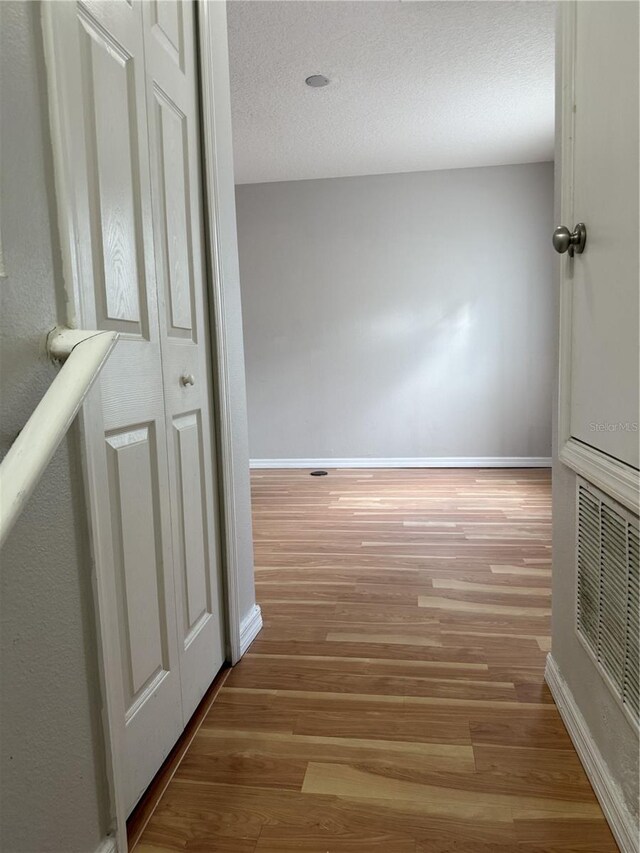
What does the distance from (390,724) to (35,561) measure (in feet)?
3.45

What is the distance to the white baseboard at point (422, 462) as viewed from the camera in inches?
189

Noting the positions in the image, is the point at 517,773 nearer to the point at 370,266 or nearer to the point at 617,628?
the point at 617,628

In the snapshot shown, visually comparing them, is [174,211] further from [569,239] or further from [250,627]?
[250,627]

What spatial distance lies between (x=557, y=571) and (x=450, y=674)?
18.3 inches

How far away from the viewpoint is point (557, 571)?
1.54 meters

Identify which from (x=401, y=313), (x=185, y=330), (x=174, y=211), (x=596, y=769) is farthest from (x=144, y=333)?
(x=401, y=313)

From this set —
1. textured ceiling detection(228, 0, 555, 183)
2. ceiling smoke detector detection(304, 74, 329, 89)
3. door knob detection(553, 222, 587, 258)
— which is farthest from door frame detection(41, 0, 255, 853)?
ceiling smoke detector detection(304, 74, 329, 89)

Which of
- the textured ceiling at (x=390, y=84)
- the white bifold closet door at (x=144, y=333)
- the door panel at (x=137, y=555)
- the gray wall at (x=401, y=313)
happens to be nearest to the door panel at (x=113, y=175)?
the white bifold closet door at (x=144, y=333)

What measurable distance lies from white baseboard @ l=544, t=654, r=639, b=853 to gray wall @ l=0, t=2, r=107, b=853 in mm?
988

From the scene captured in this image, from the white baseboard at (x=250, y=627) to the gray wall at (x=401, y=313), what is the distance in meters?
3.11

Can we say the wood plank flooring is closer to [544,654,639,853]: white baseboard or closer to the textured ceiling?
[544,654,639,853]: white baseboard

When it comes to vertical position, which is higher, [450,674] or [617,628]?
[617,628]

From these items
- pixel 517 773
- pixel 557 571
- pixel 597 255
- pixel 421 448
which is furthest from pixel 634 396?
pixel 421 448

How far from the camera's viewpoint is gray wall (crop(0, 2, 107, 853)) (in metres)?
0.78
